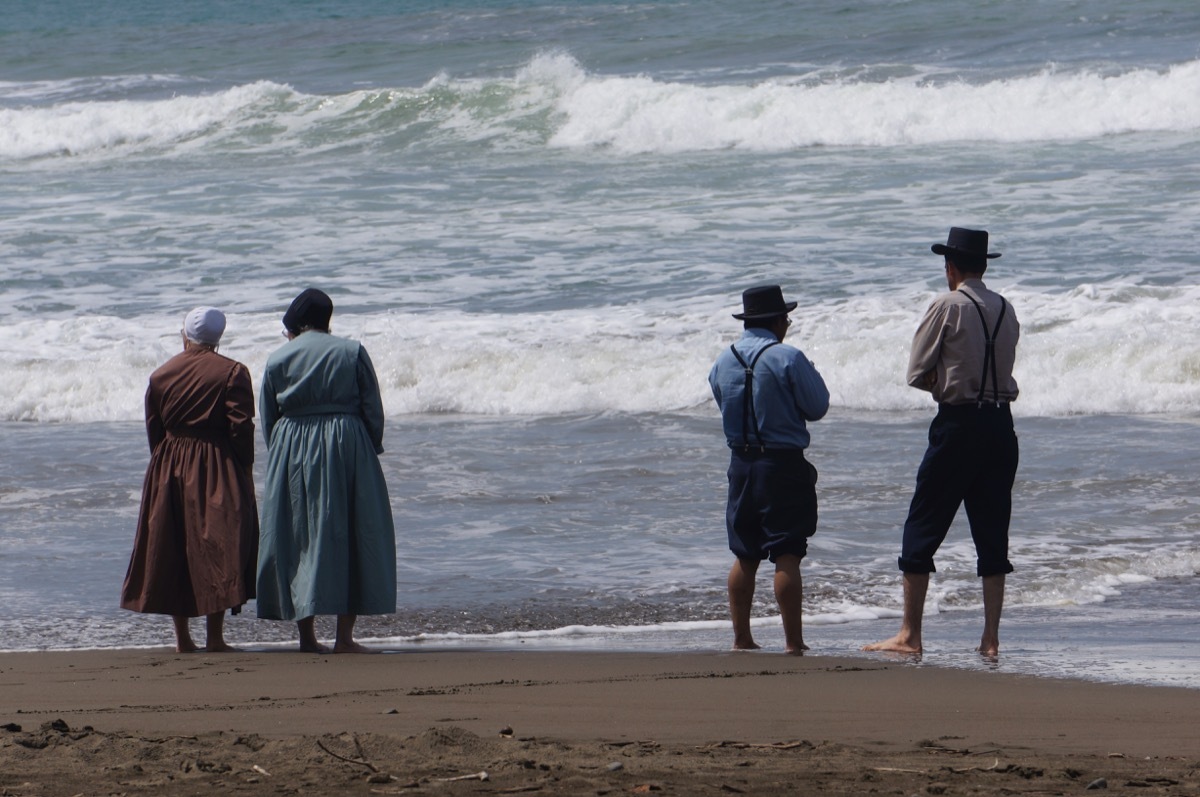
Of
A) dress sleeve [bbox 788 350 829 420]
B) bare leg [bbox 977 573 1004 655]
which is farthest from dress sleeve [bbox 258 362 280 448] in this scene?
bare leg [bbox 977 573 1004 655]

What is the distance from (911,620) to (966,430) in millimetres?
696

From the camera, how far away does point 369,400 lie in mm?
6086

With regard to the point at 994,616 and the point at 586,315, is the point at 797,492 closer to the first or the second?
the point at 994,616

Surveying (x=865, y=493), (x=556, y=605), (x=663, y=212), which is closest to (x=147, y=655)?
(x=556, y=605)

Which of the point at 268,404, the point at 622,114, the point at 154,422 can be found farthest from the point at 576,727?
the point at 622,114

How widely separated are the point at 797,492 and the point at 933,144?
1781 centimetres

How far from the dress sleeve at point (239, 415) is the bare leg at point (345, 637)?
26.6 inches

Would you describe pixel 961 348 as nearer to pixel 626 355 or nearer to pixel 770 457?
pixel 770 457

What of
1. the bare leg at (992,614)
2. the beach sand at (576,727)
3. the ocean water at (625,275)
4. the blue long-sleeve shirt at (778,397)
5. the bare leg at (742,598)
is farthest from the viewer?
the ocean water at (625,275)

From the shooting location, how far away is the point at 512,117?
26.2m

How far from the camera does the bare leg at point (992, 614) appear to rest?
5.73 metres

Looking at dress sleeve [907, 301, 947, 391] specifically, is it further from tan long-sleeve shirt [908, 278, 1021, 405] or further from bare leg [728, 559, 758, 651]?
bare leg [728, 559, 758, 651]

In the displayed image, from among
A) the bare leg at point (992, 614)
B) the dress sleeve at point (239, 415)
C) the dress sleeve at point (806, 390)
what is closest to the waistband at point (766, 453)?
the dress sleeve at point (806, 390)

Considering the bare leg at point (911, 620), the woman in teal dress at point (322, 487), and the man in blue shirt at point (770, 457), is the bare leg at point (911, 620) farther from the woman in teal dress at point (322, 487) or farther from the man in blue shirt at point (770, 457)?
the woman in teal dress at point (322, 487)
